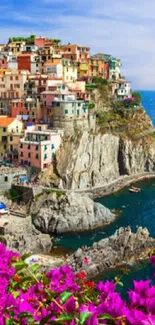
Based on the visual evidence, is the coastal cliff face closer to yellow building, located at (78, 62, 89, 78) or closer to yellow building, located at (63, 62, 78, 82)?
Answer: yellow building, located at (63, 62, 78, 82)

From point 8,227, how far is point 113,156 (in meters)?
29.7

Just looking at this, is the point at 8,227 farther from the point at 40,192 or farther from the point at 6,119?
the point at 6,119

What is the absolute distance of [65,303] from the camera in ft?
18.7

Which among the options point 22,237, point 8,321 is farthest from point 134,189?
point 8,321

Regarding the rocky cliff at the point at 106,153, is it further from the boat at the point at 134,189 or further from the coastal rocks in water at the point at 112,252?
the coastal rocks in water at the point at 112,252

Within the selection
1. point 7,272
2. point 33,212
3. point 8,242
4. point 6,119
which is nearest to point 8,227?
point 8,242

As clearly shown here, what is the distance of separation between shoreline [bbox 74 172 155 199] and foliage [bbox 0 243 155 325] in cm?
5129

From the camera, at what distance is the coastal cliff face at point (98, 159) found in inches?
2340

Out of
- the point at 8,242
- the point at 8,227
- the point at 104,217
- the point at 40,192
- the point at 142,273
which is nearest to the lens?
the point at 142,273

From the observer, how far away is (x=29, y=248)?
4006 centimetres

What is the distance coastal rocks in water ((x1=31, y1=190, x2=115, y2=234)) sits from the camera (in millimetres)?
48375

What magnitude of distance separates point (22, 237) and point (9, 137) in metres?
23.3

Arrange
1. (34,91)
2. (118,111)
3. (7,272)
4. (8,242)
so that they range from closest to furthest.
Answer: (7,272), (8,242), (34,91), (118,111)

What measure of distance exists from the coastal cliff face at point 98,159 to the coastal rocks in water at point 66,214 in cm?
630
